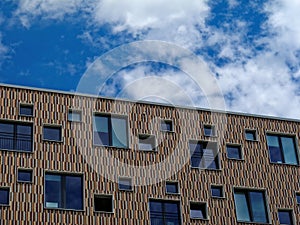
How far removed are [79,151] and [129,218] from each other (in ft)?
13.9

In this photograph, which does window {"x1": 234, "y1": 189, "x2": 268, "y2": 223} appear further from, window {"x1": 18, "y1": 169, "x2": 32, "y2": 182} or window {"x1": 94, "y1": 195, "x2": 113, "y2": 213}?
window {"x1": 18, "y1": 169, "x2": 32, "y2": 182}

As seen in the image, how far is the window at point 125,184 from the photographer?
41.9 meters

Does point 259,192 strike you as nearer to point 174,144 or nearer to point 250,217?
point 250,217

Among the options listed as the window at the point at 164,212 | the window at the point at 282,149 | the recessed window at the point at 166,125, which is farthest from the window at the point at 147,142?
the window at the point at 282,149

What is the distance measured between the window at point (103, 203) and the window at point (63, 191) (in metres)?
0.81

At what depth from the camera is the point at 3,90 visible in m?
42.6

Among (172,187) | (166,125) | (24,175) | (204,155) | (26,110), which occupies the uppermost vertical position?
(26,110)

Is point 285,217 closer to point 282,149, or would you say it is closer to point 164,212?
point 282,149

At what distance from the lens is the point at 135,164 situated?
140 ft

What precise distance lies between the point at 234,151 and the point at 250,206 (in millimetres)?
3394

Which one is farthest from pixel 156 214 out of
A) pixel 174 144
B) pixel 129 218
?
pixel 174 144

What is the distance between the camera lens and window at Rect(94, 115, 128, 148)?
43.3m

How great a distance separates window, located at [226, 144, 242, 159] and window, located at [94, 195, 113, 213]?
7.75 metres

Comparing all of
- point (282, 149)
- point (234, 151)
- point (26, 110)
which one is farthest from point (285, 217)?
point (26, 110)
